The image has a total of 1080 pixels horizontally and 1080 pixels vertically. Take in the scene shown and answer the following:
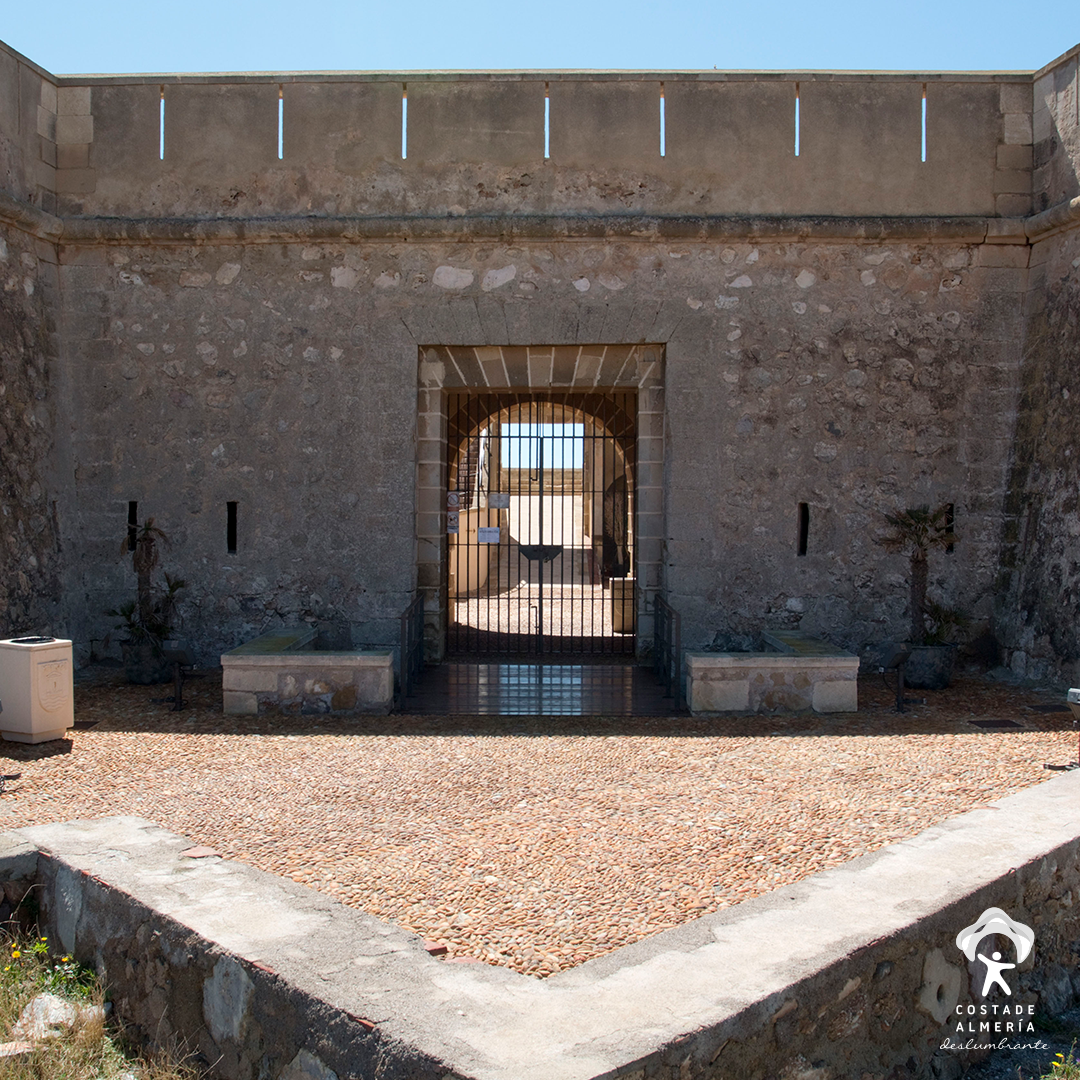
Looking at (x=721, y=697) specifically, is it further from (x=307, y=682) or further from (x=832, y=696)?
(x=307, y=682)

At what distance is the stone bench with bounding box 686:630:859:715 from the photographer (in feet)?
21.1

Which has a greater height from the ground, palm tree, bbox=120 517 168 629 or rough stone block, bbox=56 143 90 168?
rough stone block, bbox=56 143 90 168

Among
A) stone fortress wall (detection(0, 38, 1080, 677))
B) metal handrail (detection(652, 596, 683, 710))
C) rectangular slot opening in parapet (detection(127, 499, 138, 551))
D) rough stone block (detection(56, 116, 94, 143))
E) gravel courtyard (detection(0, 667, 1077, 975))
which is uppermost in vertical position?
rough stone block (detection(56, 116, 94, 143))

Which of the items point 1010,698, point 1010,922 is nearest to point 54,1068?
point 1010,922

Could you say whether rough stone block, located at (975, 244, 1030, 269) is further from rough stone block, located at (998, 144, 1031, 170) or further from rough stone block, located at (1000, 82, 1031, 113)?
rough stone block, located at (1000, 82, 1031, 113)

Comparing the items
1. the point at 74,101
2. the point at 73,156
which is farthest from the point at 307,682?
the point at 74,101

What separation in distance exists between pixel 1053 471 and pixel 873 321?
1830 millimetres

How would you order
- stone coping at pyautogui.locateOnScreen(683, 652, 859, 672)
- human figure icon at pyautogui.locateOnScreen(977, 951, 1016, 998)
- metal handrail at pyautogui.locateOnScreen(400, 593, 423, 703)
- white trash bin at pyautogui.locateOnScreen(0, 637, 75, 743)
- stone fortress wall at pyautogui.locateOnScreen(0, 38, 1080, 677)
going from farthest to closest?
stone fortress wall at pyautogui.locateOnScreen(0, 38, 1080, 677)
metal handrail at pyautogui.locateOnScreen(400, 593, 423, 703)
stone coping at pyautogui.locateOnScreen(683, 652, 859, 672)
white trash bin at pyautogui.locateOnScreen(0, 637, 75, 743)
human figure icon at pyautogui.locateOnScreen(977, 951, 1016, 998)

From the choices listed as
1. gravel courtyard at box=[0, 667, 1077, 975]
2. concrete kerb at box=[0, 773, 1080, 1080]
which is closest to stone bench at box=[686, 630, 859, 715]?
gravel courtyard at box=[0, 667, 1077, 975]

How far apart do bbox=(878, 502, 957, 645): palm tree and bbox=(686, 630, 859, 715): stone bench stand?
1.38 metres

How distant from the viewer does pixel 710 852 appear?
11.8ft

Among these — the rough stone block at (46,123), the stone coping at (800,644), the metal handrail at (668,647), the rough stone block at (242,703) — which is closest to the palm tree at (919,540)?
the stone coping at (800,644)

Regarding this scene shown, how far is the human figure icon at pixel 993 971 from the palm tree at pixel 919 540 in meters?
4.65

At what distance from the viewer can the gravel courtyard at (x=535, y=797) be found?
3.18 metres
